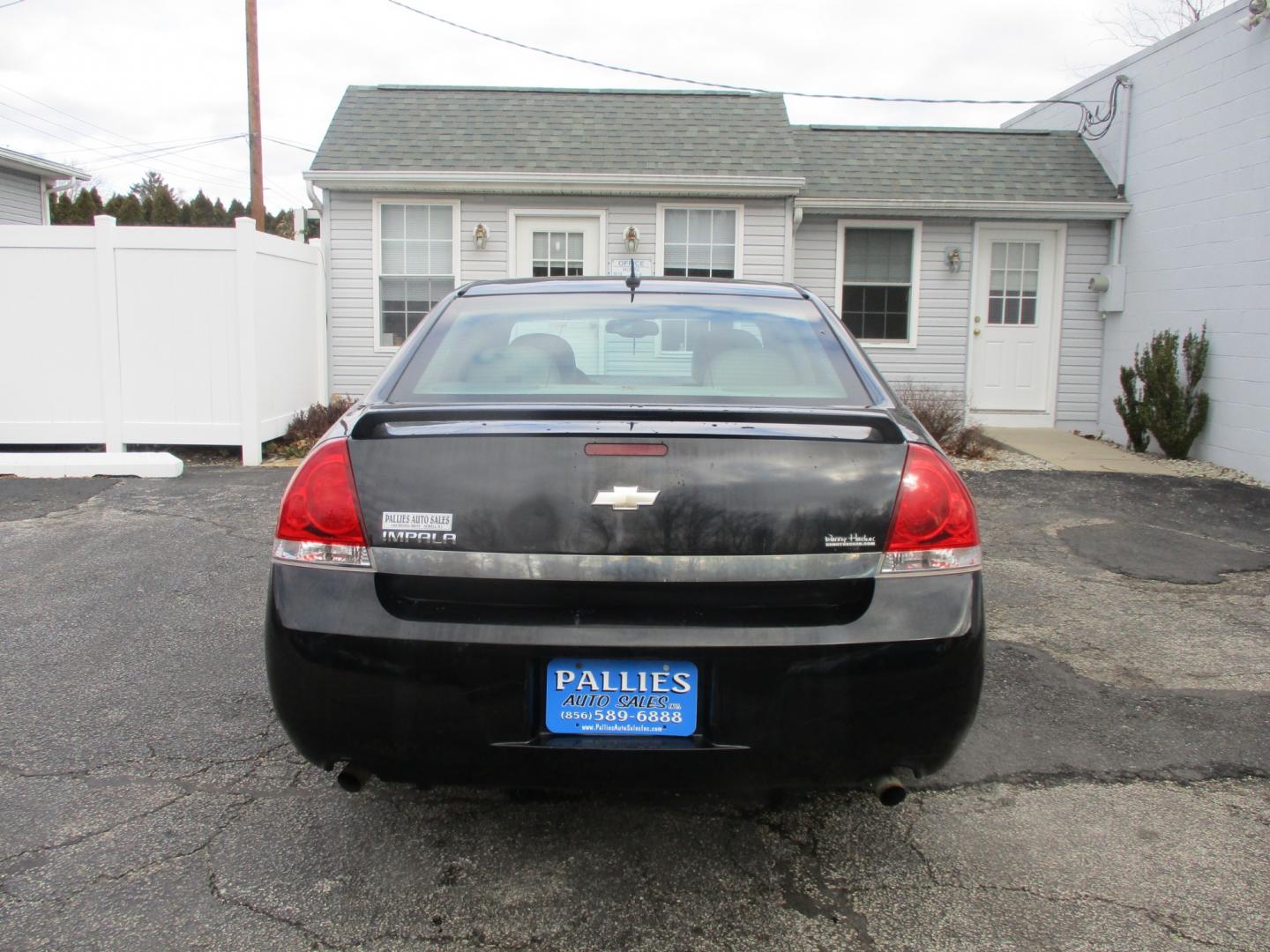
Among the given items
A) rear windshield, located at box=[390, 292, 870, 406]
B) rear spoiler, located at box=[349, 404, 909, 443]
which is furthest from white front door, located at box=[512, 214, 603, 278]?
rear spoiler, located at box=[349, 404, 909, 443]

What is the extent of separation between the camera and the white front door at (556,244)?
1172cm

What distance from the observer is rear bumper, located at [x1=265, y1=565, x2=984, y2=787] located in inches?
84.3

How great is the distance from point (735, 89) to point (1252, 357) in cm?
733

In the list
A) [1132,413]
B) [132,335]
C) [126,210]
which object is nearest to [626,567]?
[132,335]

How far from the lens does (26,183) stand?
18828 mm

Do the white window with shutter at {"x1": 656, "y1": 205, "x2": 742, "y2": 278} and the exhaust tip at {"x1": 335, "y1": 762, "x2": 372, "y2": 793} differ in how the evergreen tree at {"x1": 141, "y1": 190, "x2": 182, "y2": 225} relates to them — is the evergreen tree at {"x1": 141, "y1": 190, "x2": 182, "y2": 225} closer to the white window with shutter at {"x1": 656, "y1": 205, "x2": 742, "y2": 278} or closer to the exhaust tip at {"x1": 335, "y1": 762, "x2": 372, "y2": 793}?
the white window with shutter at {"x1": 656, "y1": 205, "x2": 742, "y2": 278}

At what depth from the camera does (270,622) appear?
2289 millimetres

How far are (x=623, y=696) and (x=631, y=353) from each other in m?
1.18

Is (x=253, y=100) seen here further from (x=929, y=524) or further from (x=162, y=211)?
(x=162, y=211)

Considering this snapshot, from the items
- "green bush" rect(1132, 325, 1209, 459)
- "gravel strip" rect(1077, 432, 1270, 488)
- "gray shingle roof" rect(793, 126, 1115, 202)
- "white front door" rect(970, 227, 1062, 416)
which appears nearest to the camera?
"gravel strip" rect(1077, 432, 1270, 488)

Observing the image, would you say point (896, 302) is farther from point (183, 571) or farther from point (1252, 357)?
point (183, 571)

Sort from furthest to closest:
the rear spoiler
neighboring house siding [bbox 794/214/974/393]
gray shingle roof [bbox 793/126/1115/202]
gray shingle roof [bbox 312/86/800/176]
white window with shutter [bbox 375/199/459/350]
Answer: neighboring house siding [bbox 794/214/974/393] → gray shingle roof [bbox 793/126/1115/202] → white window with shutter [bbox 375/199/459/350] → gray shingle roof [bbox 312/86/800/176] → the rear spoiler

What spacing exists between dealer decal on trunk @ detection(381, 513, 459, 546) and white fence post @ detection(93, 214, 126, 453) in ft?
26.3

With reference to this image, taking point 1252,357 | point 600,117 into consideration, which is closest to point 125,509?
point 600,117
